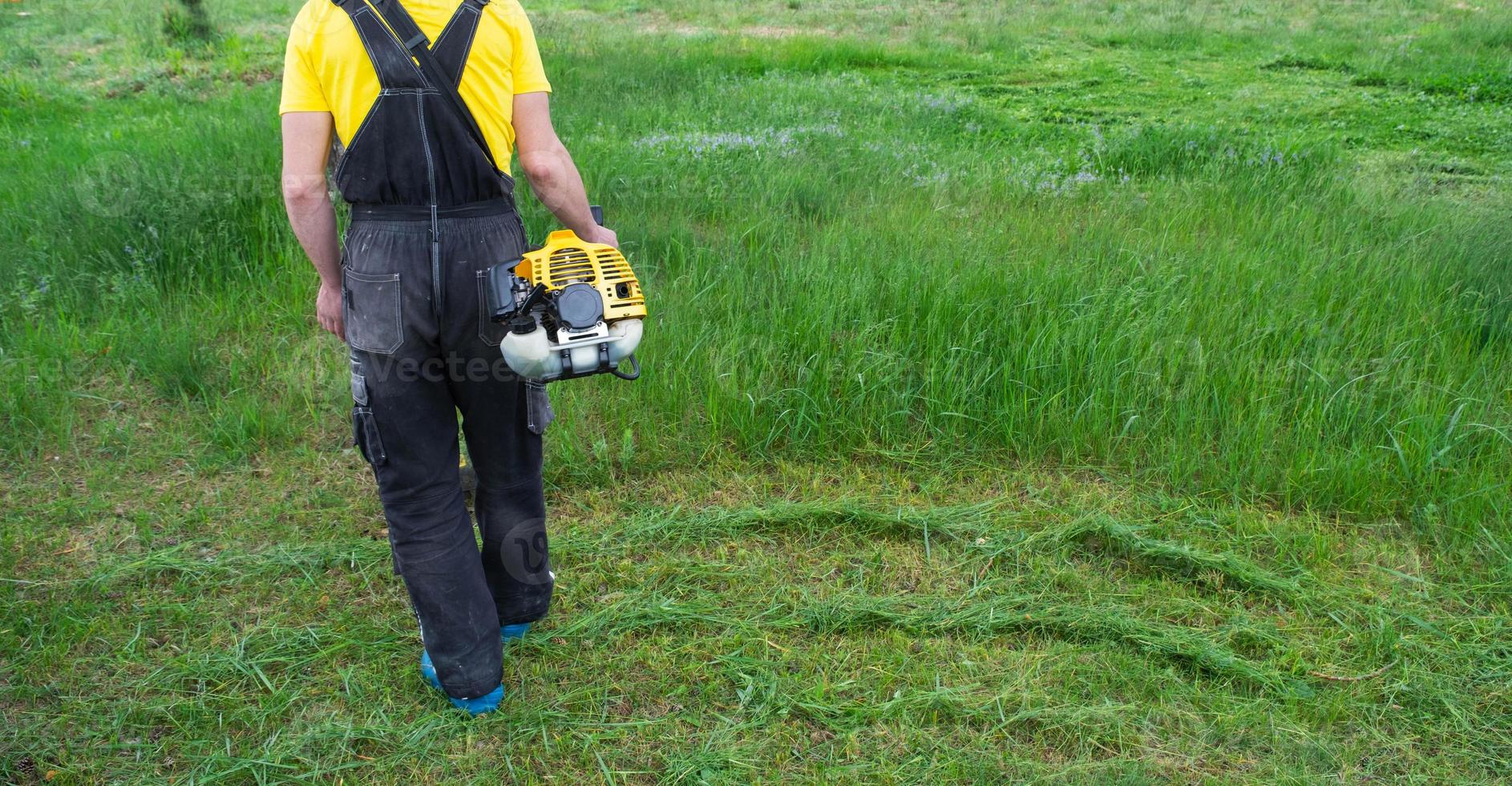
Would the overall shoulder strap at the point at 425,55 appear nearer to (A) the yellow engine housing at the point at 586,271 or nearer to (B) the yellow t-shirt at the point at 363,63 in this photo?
(B) the yellow t-shirt at the point at 363,63

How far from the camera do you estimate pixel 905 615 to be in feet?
11.3

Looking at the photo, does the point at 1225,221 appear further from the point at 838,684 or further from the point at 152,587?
the point at 152,587

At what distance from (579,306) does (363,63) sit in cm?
77

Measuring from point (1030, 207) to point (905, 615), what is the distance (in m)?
3.73

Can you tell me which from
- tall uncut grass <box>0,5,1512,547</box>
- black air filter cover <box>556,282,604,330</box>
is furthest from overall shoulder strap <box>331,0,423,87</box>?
tall uncut grass <box>0,5,1512,547</box>

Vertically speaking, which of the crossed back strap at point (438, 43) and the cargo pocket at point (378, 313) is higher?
the crossed back strap at point (438, 43)

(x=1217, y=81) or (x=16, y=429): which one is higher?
(x=1217, y=81)

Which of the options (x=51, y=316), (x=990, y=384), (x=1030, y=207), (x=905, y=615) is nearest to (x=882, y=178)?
(x=1030, y=207)

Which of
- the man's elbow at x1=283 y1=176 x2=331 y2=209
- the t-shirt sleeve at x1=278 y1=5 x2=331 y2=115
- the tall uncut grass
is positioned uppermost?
the t-shirt sleeve at x1=278 y1=5 x2=331 y2=115

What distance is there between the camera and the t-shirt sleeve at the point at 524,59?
266 cm

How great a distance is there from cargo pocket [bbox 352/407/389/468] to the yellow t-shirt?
0.71 metres

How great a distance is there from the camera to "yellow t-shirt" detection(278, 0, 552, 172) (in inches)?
98.6

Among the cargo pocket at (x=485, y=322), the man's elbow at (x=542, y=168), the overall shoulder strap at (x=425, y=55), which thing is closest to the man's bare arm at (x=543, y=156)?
the man's elbow at (x=542, y=168)

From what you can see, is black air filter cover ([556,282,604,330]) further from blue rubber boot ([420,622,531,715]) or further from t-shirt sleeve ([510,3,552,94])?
blue rubber boot ([420,622,531,715])
